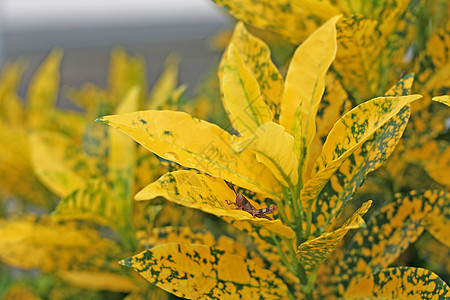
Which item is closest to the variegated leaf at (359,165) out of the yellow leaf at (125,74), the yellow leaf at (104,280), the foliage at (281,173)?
the foliage at (281,173)

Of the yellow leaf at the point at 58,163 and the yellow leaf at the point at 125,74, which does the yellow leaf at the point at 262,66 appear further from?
the yellow leaf at the point at 125,74

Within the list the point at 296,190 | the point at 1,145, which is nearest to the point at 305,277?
the point at 296,190

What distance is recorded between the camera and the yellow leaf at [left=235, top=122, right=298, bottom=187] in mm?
328

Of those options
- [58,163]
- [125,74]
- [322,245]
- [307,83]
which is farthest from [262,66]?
[125,74]

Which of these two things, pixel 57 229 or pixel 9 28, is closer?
pixel 57 229

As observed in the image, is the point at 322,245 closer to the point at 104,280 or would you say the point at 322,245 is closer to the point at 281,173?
the point at 281,173

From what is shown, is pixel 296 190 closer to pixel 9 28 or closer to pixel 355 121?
pixel 355 121

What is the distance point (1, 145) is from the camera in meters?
0.73

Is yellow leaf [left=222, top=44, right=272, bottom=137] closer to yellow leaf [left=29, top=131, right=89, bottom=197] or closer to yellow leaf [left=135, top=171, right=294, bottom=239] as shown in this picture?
yellow leaf [left=135, top=171, right=294, bottom=239]

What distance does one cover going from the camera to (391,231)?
0.47 m

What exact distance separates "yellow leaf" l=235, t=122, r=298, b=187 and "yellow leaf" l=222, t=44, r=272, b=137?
0.14 feet

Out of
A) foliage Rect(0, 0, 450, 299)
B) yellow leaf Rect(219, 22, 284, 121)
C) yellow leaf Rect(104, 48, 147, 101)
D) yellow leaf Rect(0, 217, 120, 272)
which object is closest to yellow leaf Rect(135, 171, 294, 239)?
foliage Rect(0, 0, 450, 299)

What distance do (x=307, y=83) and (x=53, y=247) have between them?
0.35 m

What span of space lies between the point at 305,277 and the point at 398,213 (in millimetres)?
103
